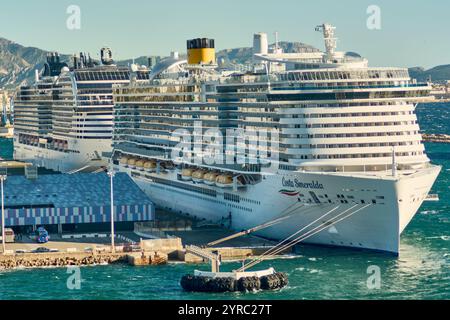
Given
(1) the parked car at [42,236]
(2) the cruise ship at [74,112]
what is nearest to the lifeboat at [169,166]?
(1) the parked car at [42,236]

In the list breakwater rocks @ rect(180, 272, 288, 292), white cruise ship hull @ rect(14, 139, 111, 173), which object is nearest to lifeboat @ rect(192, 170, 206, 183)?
breakwater rocks @ rect(180, 272, 288, 292)

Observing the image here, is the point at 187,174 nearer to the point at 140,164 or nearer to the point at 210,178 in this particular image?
the point at 210,178

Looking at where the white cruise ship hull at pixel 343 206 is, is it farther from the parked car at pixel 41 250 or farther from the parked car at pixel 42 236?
the parked car at pixel 41 250

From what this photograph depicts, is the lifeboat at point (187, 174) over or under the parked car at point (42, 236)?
over

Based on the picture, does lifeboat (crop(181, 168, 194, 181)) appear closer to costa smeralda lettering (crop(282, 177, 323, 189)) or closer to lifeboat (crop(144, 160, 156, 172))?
lifeboat (crop(144, 160, 156, 172))

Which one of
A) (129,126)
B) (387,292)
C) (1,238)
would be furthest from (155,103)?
(387,292)

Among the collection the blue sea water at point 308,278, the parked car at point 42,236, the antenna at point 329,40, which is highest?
the antenna at point 329,40

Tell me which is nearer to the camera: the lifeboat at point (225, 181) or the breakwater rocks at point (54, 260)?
the breakwater rocks at point (54, 260)
